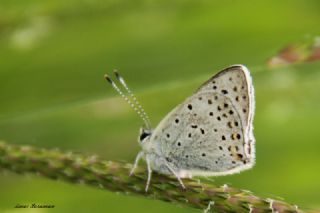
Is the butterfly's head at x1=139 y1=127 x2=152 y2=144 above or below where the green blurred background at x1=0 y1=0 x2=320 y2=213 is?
below

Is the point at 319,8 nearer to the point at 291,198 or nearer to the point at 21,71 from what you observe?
the point at 291,198

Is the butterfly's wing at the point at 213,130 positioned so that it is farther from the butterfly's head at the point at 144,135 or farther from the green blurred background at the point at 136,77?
the green blurred background at the point at 136,77

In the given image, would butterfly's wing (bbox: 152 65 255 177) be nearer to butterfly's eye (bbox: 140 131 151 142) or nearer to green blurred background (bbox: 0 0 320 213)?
butterfly's eye (bbox: 140 131 151 142)

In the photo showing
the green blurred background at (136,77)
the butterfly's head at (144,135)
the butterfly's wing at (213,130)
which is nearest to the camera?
the butterfly's wing at (213,130)

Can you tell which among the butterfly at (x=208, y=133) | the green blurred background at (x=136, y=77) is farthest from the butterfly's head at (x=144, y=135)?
the green blurred background at (x=136, y=77)

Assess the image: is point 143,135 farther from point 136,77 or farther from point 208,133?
point 136,77

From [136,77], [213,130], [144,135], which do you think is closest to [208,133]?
[213,130]

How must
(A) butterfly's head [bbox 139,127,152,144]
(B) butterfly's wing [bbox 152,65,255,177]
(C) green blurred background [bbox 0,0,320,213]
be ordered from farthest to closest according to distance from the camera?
(C) green blurred background [bbox 0,0,320,213] → (A) butterfly's head [bbox 139,127,152,144] → (B) butterfly's wing [bbox 152,65,255,177]

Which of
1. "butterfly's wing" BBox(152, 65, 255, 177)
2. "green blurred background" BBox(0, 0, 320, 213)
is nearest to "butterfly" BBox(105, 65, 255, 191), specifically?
"butterfly's wing" BBox(152, 65, 255, 177)

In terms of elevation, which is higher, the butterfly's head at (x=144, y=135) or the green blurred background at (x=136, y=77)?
the green blurred background at (x=136, y=77)
